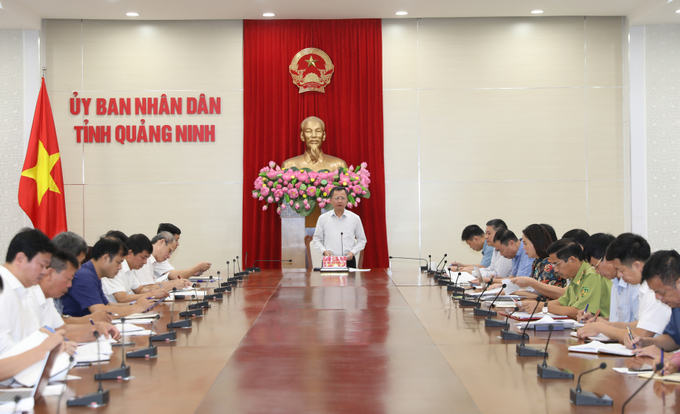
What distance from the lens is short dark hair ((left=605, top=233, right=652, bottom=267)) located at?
115 inches

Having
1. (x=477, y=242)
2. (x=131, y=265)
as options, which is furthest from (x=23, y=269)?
(x=477, y=242)

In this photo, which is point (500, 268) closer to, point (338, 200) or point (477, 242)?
point (477, 242)

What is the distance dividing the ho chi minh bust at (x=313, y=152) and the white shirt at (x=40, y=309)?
15.1ft

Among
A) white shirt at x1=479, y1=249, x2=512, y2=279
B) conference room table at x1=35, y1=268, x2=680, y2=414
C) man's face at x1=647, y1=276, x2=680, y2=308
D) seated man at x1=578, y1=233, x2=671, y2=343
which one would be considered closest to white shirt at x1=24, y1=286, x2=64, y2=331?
conference room table at x1=35, y1=268, x2=680, y2=414

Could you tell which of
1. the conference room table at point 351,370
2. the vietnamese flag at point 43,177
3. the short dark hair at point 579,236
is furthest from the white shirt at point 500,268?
the vietnamese flag at point 43,177

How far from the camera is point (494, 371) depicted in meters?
2.20

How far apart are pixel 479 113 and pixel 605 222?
6.89 feet

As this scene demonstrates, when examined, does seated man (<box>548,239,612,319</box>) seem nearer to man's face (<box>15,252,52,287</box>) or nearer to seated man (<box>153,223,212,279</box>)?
man's face (<box>15,252,52,287</box>)

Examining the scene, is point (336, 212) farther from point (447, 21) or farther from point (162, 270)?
point (447, 21)

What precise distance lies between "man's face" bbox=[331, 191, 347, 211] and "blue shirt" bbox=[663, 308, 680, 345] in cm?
395

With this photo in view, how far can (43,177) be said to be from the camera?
24.1 feet

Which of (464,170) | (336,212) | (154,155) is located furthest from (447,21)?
(154,155)

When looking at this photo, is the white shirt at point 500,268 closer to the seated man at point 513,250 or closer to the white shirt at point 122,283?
the seated man at point 513,250

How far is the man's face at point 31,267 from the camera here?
102 inches
